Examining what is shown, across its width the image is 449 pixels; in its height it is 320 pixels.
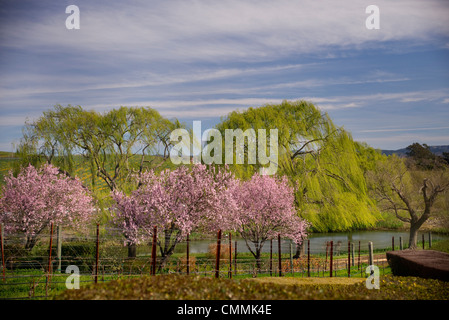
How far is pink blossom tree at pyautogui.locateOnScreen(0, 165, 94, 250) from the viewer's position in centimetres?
2369

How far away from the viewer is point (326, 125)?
30266 millimetres

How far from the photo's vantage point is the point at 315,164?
2994cm

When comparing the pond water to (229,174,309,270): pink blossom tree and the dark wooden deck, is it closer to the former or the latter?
(229,174,309,270): pink blossom tree

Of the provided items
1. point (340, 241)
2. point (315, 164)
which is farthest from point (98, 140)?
point (340, 241)

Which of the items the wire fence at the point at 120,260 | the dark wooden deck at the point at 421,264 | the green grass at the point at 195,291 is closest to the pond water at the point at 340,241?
the wire fence at the point at 120,260

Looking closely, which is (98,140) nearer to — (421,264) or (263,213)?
(263,213)

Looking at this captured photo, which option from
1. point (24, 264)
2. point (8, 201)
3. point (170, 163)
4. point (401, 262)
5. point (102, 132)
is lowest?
point (24, 264)

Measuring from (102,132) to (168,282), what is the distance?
2261 cm

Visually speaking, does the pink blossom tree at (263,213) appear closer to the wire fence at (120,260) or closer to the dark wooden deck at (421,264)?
the wire fence at (120,260)

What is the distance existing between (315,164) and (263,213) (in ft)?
26.5

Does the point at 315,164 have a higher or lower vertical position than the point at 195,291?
higher
